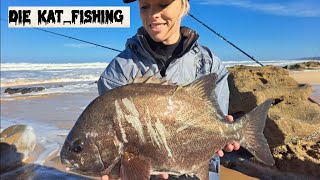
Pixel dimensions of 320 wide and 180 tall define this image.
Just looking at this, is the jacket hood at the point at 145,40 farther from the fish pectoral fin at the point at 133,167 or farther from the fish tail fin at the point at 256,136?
the fish pectoral fin at the point at 133,167

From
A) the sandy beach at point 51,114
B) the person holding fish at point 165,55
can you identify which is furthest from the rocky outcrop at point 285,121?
the person holding fish at point 165,55

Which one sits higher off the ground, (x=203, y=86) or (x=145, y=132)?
(x=203, y=86)

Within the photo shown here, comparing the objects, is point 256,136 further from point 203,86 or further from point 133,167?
point 133,167

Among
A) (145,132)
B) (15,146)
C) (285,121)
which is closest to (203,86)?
(145,132)

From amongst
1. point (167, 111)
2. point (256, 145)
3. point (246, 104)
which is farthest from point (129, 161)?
point (246, 104)

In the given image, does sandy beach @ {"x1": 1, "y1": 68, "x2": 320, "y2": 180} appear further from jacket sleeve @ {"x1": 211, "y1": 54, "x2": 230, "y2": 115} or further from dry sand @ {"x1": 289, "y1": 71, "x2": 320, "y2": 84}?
dry sand @ {"x1": 289, "y1": 71, "x2": 320, "y2": 84}

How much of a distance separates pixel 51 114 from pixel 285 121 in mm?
6696

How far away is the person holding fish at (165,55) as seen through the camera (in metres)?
3.20

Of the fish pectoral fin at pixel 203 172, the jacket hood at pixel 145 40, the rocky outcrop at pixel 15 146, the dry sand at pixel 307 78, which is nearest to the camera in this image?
the fish pectoral fin at pixel 203 172

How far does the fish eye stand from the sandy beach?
139 inches

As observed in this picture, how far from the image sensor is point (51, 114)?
34.6 feet

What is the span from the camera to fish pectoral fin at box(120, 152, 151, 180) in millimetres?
2537

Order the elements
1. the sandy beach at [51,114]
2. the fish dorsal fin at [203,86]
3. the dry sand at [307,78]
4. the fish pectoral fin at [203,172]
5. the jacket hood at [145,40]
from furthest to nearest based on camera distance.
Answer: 1. the dry sand at [307,78]
2. the sandy beach at [51,114]
3. the jacket hood at [145,40]
4. the fish pectoral fin at [203,172]
5. the fish dorsal fin at [203,86]

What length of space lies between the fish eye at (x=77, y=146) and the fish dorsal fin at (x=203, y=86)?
796 mm
